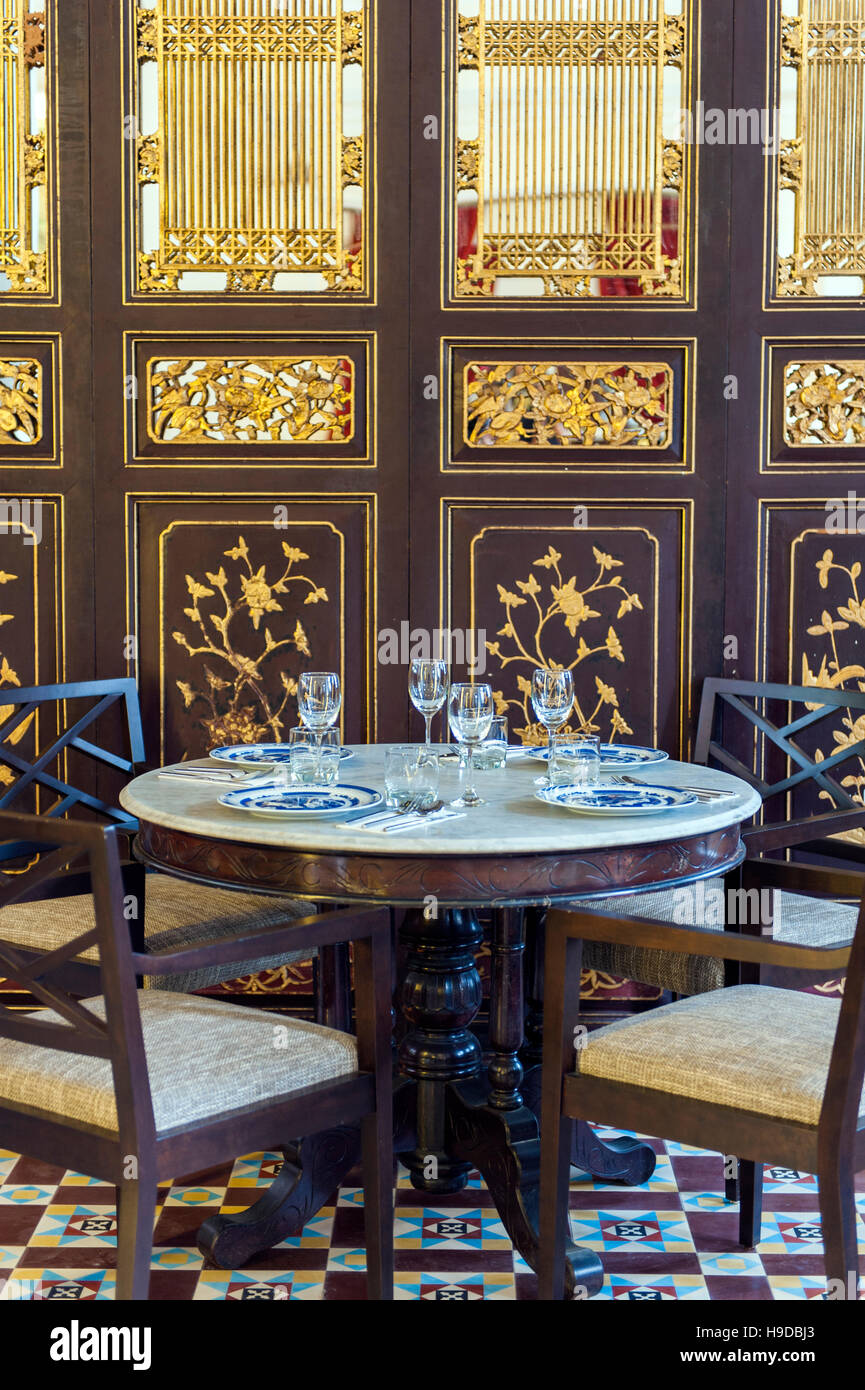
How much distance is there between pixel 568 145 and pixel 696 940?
7.73 ft

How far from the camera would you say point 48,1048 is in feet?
6.25

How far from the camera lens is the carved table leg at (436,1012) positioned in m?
2.55

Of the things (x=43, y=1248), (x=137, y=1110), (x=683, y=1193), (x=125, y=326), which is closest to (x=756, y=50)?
(x=125, y=326)

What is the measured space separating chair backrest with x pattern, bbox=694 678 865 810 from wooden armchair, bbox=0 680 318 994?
1.19m

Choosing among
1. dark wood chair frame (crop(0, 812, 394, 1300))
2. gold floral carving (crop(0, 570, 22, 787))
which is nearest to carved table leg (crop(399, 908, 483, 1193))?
dark wood chair frame (crop(0, 812, 394, 1300))

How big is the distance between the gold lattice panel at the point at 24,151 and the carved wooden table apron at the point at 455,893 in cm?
161

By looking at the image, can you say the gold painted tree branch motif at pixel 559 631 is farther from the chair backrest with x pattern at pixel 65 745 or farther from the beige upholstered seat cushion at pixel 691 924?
the chair backrest with x pattern at pixel 65 745

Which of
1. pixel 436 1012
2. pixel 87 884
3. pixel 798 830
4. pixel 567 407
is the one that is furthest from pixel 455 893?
pixel 567 407

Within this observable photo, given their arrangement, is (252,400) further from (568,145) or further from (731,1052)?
(731,1052)

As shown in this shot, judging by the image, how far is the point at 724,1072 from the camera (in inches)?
74.9

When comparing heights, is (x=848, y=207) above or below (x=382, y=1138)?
above

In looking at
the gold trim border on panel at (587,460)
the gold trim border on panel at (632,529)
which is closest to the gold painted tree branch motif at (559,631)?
the gold trim border on panel at (632,529)

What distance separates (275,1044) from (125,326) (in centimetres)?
216
